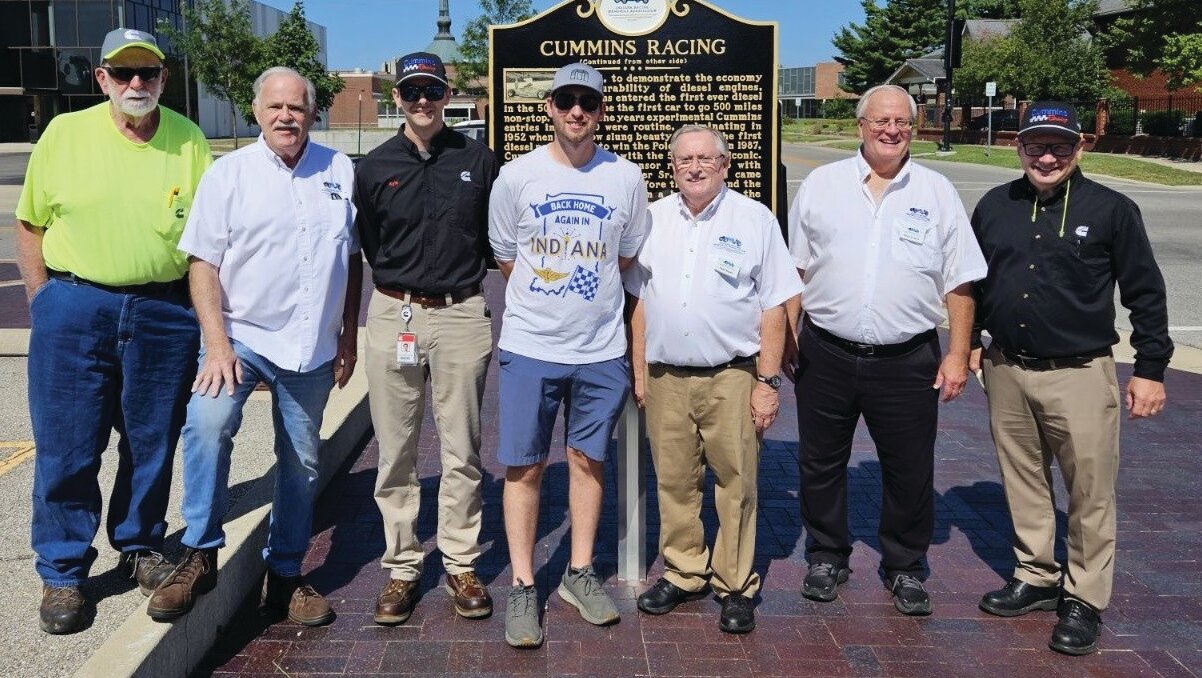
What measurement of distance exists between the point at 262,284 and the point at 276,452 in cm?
67

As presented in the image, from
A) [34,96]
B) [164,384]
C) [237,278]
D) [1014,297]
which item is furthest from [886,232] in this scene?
[34,96]

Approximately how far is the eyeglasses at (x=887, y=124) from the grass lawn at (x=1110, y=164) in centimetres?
2221

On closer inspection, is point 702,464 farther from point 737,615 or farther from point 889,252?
point 889,252

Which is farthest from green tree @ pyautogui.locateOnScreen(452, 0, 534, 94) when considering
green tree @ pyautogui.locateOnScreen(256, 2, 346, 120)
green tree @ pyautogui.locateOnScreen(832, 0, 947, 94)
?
green tree @ pyautogui.locateOnScreen(832, 0, 947, 94)

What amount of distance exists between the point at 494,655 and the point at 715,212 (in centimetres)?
178

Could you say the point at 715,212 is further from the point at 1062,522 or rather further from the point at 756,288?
the point at 1062,522

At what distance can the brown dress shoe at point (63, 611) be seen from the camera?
3.73 m

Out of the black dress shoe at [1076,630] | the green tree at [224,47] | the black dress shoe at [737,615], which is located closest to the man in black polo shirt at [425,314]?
the black dress shoe at [737,615]

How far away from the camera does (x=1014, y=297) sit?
409 centimetres

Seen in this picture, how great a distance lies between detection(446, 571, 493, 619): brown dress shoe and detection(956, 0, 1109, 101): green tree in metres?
46.8

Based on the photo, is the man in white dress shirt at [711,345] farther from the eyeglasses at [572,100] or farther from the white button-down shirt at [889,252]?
the eyeglasses at [572,100]

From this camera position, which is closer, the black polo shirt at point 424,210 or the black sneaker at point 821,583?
the black polo shirt at point 424,210

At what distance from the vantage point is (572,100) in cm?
390

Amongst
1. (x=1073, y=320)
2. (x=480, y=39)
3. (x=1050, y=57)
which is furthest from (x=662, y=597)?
(x=1050, y=57)
